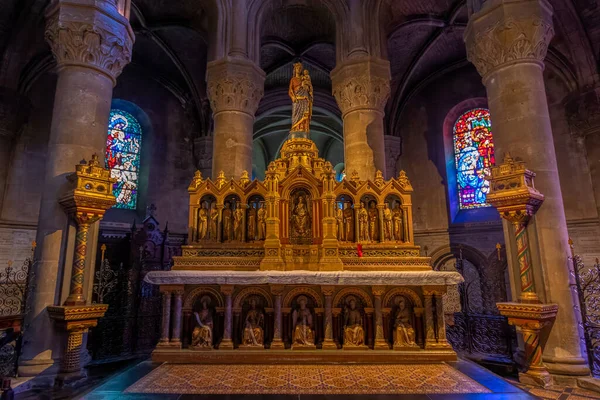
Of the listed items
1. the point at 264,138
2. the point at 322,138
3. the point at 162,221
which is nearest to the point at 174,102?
the point at 162,221

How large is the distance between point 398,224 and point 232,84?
601 centimetres

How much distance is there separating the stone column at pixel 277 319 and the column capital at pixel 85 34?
220 inches

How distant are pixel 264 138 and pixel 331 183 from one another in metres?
20.9

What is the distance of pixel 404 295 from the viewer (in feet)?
20.2

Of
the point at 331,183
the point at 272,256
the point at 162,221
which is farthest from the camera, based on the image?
the point at 162,221

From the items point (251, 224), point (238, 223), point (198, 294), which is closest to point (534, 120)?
point (251, 224)

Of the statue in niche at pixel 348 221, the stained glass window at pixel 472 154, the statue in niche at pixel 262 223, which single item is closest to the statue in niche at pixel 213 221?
the statue in niche at pixel 262 223

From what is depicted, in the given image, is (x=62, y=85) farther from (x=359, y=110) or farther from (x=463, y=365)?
(x=463, y=365)

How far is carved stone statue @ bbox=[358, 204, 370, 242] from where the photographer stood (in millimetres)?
6820

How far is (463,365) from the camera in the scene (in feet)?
18.1

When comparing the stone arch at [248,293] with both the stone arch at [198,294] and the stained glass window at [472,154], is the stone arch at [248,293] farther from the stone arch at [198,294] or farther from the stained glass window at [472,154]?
the stained glass window at [472,154]

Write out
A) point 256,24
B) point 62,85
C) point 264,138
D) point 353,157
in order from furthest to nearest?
1. point 264,138
2. point 256,24
3. point 353,157
4. point 62,85

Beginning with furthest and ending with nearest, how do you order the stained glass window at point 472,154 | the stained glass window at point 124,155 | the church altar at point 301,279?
1. the stained glass window at point 472,154
2. the stained glass window at point 124,155
3. the church altar at point 301,279

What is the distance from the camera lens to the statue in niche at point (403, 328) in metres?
5.91
